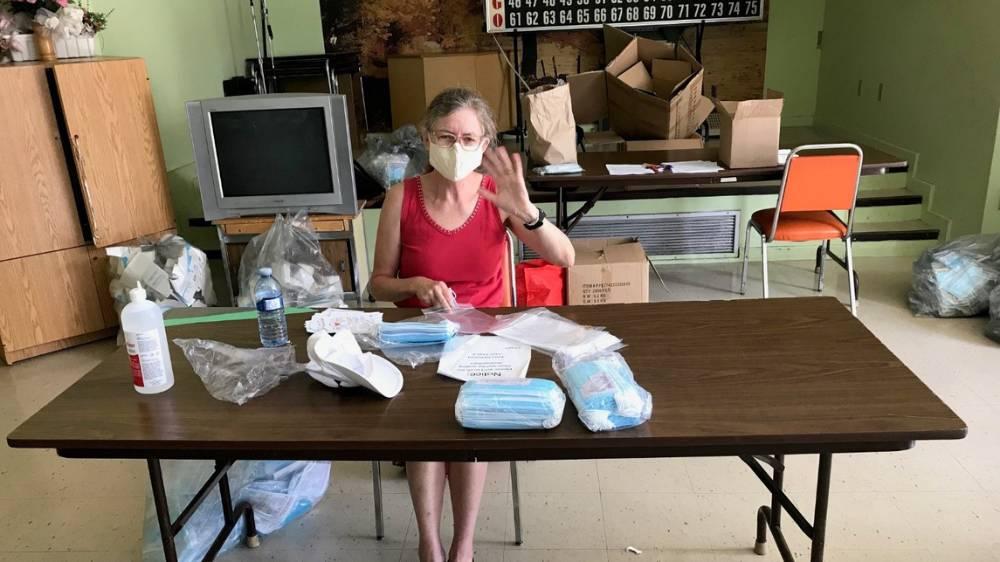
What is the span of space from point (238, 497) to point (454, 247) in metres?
0.91

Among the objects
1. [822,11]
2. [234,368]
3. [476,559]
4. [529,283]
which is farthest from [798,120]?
[234,368]

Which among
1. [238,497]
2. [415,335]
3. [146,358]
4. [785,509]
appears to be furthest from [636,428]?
[238,497]

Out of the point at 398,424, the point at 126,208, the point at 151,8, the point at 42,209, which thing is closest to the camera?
the point at 398,424

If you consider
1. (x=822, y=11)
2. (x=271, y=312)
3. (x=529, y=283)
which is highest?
(x=822, y=11)

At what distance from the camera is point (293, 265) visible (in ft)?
10.9

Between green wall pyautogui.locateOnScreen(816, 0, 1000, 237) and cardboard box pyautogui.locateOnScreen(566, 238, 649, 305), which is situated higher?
green wall pyautogui.locateOnScreen(816, 0, 1000, 237)

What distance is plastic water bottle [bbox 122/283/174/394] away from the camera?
1310 millimetres

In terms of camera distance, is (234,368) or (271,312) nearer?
(234,368)

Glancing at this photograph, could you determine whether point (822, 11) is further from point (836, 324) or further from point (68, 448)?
point (68, 448)

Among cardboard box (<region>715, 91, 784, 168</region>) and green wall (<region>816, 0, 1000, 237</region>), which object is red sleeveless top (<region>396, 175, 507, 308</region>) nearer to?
cardboard box (<region>715, 91, 784, 168</region>)

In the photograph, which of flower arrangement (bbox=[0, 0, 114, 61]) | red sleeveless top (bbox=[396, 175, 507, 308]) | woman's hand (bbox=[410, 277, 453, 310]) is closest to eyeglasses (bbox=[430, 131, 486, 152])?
red sleeveless top (bbox=[396, 175, 507, 308])

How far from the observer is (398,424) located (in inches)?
47.4

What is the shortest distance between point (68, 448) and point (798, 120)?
5946 mm

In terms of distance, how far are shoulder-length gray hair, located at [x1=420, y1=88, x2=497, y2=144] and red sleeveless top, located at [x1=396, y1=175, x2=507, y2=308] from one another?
17 cm
